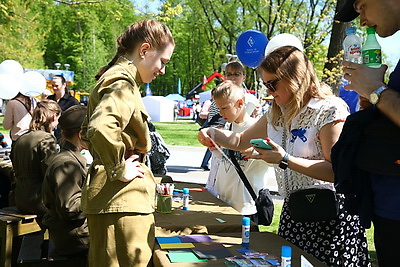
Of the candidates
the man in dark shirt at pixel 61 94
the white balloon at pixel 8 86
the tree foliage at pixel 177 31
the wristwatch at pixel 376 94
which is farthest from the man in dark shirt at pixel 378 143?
the tree foliage at pixel 177 31

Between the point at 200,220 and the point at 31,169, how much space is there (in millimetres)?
1837

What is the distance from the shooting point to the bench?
356 centimetres

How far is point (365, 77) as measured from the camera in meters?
1.60

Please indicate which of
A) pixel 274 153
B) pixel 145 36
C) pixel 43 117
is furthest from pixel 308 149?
pixel 43 117

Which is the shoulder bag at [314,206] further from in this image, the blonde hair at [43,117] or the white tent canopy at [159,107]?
the white tent canopy at [159,107]

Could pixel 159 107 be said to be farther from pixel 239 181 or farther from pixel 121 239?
pixel 121 239

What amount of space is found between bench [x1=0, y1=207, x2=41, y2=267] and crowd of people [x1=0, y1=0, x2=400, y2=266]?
664 millimetres

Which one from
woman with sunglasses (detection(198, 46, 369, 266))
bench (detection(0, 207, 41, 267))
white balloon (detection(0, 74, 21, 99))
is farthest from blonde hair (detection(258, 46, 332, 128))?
white balloon (detection(0, 74, 21, 99))

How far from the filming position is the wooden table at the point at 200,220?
2773 mm

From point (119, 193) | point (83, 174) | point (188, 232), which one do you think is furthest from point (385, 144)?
point (83, 174)

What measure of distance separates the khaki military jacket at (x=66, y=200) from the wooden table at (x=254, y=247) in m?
0.89

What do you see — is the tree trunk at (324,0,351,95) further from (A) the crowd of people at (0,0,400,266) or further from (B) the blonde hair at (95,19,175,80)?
(B) the blonde hair at (95,19,175,80)

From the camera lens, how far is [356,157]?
5.29 feet

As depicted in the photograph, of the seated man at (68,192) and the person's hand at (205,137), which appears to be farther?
the person's hand at (205,137)
